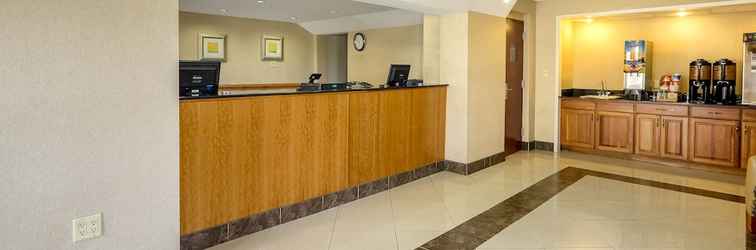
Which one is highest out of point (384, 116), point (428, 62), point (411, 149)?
point (428, 62)

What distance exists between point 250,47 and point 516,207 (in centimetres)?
718

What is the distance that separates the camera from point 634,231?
352 cm

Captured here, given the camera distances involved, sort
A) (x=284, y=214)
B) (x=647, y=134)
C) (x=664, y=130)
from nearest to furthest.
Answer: (x=284, y=214), (x=664, y=130), (x=647, y=134)

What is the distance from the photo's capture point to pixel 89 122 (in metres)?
2.41

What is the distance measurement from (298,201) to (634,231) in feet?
8.44

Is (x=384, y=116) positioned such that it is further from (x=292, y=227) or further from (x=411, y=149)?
(x=292, y=227)

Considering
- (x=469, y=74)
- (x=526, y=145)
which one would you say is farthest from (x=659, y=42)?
(x=469, y=74)

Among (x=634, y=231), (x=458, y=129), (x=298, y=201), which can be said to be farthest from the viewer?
(x=458, y=129)

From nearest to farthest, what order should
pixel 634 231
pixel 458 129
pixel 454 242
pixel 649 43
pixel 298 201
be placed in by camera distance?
pixel 454 242 < pixel 634 231 < pixel 298 201 < pixel 458 129 < pixel 649 43

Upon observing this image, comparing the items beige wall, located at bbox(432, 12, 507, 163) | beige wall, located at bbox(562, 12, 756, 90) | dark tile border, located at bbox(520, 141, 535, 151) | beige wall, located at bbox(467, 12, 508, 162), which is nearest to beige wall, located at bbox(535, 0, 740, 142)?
dark tile border, located at bbox(520, 141, 535, 151)

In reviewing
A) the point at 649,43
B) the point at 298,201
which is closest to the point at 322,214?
the point at 298,201

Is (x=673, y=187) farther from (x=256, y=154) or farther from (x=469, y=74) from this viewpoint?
(x=256, y=154)

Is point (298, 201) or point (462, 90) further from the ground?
point (462, 90)

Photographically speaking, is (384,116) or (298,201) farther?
(384,116)
